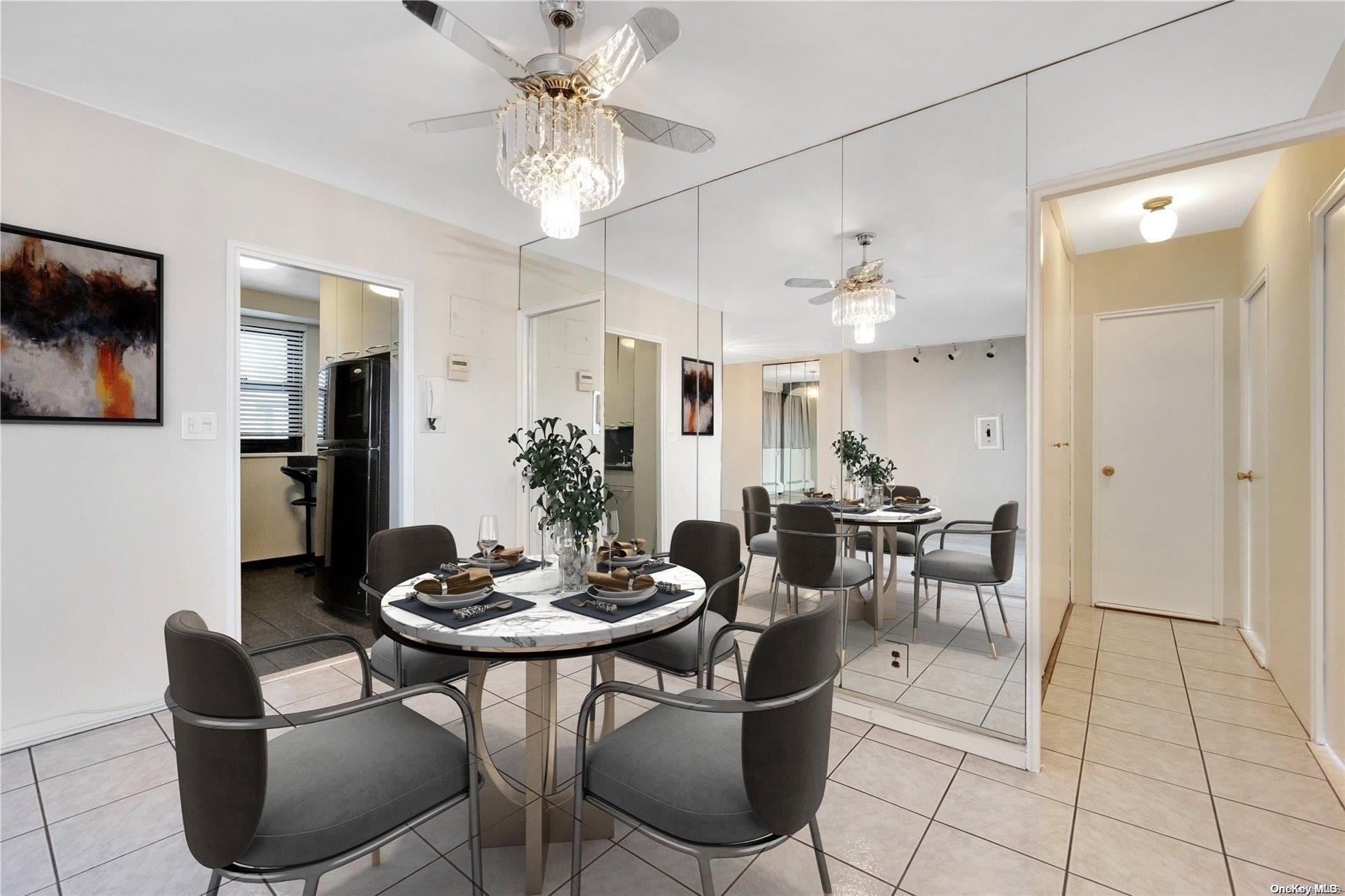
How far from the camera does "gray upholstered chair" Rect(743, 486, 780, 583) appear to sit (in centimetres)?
295

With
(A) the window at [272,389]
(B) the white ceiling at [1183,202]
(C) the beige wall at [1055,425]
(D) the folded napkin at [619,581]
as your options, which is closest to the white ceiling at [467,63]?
(C) the beige wall at [1055,425]

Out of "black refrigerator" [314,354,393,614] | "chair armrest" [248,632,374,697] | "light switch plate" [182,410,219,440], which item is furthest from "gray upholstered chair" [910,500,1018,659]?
"light switch plate" [182,410,219,440]

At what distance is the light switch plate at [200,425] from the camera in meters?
2.81

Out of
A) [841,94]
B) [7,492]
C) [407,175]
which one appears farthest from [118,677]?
[841,94]

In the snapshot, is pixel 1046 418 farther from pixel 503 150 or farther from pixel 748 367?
pixel 503 150

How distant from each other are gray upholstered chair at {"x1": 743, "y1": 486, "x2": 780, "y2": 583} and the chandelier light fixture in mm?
957

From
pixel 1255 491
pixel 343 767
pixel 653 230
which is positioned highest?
pixel 653 230

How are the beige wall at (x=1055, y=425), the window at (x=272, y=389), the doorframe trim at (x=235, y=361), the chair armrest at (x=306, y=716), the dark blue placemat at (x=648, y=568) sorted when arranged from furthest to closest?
1. the window at (x=272, y=389)
2. the doorframe trim at (x=235, y=361)
3. the beige wall at (x=1055, y=425)
4. the dark blue placemat at (x=648, y=568)
5. the chair armrest at (x=306, y=716)

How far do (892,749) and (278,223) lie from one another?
13.5 feet

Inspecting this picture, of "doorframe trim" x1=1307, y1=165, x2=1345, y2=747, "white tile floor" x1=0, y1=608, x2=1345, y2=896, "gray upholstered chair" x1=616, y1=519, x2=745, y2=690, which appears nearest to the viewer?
"white tile floor" x1=0, y1=608, x2=1345, y2=896

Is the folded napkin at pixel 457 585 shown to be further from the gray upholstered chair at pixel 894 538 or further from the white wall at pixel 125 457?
the white wall at pixel 125 457

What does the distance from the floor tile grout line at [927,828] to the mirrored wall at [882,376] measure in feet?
0.78

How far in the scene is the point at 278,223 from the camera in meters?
3.15

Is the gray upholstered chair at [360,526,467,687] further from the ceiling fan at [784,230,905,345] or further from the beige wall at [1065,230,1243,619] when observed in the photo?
the beige wall at [1065,230,1243,619]
